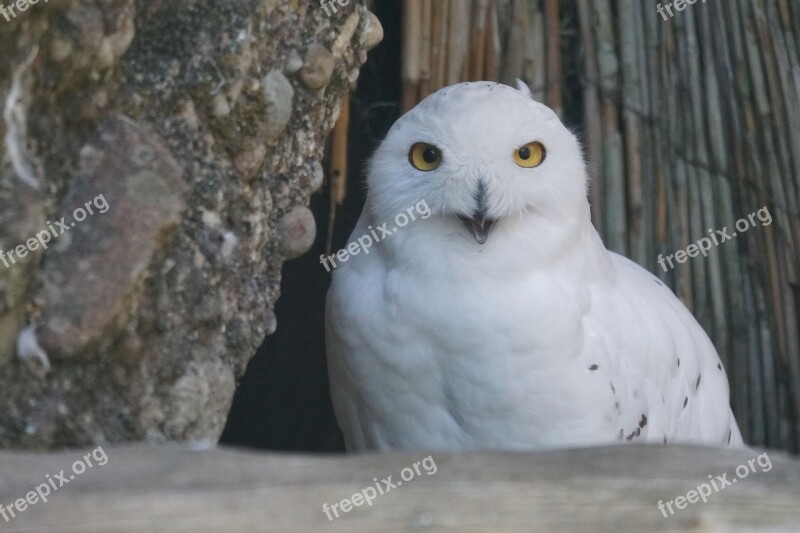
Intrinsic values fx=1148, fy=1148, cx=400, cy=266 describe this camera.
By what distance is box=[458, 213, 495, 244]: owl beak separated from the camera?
1984 mm

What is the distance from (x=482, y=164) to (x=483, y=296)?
0.24m

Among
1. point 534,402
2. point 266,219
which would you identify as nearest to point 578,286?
point 534,402

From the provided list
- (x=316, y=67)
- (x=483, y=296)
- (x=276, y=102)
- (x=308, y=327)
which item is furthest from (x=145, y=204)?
(x=308, y=327)

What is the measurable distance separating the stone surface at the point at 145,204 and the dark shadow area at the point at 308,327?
101cm

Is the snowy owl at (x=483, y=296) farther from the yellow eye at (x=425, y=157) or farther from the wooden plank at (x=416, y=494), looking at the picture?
the wooden plank at (x=416, y=494)

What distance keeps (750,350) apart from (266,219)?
1.68 m

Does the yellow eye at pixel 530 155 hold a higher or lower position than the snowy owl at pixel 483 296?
higher

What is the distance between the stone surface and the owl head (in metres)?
0.19

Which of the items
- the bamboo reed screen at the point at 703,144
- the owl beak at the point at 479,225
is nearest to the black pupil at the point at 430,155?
the owl beak at the point at 479,225

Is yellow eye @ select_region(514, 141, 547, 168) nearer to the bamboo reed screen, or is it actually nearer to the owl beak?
the owl beak

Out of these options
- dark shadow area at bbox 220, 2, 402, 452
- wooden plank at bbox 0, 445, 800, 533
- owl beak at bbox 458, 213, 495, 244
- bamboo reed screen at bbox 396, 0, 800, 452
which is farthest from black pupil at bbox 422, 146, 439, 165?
bamboo reed screen at bbox 396, 0, 800, 452

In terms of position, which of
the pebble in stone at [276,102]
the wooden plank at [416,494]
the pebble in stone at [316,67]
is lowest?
the wooden plank at [416,494]

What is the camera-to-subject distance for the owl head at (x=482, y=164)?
77.5 inches

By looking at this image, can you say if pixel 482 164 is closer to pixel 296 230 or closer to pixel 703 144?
Result: pixel 296 230
